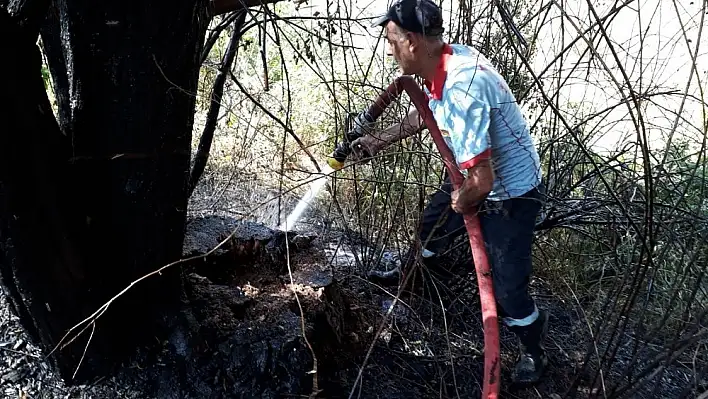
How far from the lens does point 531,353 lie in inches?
94.3

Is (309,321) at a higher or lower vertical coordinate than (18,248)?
lower

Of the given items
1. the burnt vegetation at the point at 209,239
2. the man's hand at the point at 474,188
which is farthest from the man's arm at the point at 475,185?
the burnt vegetation at the point at 209,239

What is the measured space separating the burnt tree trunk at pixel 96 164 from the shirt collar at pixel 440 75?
0.84 m

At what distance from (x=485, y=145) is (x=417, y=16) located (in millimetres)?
531

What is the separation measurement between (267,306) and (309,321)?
176 mm

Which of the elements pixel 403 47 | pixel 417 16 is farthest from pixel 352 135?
pixel 417 16

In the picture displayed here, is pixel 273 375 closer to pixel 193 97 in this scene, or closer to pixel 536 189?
pixel 193 97

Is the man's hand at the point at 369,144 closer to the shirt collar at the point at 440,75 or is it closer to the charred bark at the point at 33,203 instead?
the shirt collar at the point at 440,75

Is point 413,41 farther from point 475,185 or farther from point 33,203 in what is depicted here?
point 33,203

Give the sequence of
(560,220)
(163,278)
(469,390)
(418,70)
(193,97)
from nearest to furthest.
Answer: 1. (193,97)
2. (163,278)
3. (418,70)
4. (469,390)
5. (560,220)

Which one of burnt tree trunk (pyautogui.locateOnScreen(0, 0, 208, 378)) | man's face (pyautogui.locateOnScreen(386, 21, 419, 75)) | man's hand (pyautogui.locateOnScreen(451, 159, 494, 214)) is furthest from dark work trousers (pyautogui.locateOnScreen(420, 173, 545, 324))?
burnt tree trunk (pyautogui.locateOnScreen(0, 0, 208, 378))

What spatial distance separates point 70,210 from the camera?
172 cm

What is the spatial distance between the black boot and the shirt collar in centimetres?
104

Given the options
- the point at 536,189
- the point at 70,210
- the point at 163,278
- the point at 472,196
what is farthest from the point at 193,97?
the point at 536,189
